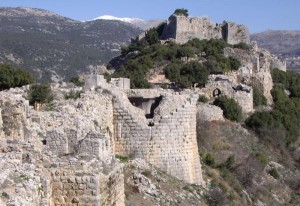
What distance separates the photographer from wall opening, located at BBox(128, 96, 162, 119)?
1767 cm

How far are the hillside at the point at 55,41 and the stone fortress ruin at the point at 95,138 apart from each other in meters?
35.2

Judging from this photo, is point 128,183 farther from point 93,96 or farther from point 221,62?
point 221,62

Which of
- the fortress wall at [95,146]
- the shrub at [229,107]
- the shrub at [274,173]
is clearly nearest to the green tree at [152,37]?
the shrub at [229,107]

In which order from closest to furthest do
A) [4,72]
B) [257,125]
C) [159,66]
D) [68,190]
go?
[68,190] → [4,72] → [257,125] → [159,66]

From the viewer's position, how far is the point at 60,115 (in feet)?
42.5

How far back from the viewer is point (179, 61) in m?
40.7

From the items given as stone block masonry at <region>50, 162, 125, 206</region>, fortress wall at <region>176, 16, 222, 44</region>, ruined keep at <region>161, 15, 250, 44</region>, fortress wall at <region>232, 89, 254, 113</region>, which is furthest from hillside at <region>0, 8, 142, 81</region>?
stone block masonry at <region>50, 162, 125, 206</region>

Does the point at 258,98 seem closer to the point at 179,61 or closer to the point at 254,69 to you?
the point at 179,61

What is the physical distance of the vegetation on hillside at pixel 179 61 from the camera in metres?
Answer: 35.8

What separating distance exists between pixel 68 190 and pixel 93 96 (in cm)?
846

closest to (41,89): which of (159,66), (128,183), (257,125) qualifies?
(128,183)

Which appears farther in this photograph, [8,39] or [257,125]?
[8,39]

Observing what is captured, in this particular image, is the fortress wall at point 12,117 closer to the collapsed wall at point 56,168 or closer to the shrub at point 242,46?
the collapsed wall at point 56,168

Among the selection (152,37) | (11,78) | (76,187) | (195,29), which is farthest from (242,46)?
(76,187)
